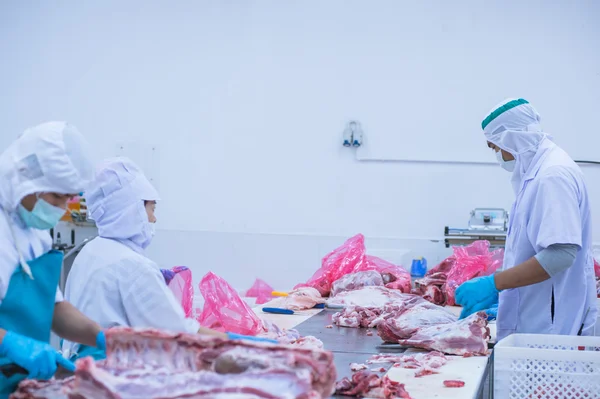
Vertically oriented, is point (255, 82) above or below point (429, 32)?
below

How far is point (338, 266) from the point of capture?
5.29m

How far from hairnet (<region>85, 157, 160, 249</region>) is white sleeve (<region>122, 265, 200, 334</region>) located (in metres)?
0.28

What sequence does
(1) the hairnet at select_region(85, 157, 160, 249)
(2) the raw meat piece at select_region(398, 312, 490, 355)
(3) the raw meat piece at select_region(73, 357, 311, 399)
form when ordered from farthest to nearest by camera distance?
1. (2) the raw meat piece at select_region(398, 312, 490, 355)
2. (1) the hairnet at select_region(85, 157, 160, 249)
3. (3) the raw meat piece at select_region(73, 357, 311, 399)

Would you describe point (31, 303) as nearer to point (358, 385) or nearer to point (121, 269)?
point (121, 269)

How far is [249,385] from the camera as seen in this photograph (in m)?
1.64

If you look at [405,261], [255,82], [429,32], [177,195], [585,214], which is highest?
[429,32]

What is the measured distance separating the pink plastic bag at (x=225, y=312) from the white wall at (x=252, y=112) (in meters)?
2.94

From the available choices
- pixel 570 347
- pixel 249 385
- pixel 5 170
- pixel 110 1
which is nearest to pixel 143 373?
pixel 249 385

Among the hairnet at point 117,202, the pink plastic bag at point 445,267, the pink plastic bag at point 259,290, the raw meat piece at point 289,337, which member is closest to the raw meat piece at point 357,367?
the raw meat piece at point 289,337

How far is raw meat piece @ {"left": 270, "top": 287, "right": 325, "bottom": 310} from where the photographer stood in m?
4.61

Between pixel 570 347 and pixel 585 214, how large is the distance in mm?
670

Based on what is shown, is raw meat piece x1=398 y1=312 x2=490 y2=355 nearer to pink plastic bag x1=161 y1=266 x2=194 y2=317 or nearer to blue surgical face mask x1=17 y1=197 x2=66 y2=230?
pink plastic bag x1=161 y1=266 x2=194 y2=317

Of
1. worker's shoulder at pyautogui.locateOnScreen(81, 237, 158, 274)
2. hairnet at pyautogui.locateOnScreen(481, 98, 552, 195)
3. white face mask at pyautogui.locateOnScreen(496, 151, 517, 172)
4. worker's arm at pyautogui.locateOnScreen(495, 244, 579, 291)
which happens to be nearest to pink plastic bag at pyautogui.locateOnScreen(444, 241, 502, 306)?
white face mask at pyautogui.locateOnScreen(496, 151, 517, 172)

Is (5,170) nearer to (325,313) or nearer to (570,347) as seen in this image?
(570,347)
